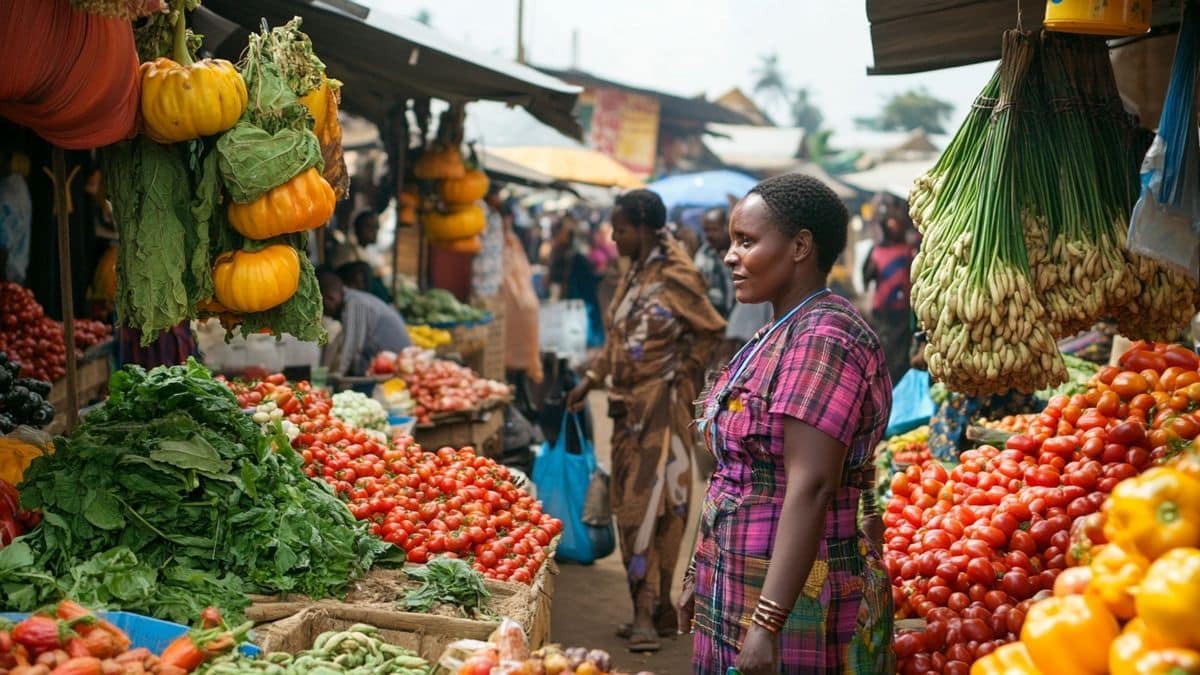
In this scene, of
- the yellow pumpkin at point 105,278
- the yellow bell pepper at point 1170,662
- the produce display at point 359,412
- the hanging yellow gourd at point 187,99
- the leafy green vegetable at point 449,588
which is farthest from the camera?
the yellow pumpkin at point 105,278

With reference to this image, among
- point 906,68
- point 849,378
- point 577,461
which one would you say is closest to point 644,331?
point 577,461

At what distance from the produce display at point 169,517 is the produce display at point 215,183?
1.21 feet

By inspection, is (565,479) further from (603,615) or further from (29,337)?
(29,337)

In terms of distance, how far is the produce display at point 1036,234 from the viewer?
3053mm

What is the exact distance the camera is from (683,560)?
317 inches

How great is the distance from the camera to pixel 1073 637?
1.90m

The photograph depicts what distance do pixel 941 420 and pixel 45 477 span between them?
4.35 meters

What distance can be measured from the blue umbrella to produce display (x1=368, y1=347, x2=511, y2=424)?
6.92 metres

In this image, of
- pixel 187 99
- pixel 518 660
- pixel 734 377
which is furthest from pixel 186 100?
pixel 518 660

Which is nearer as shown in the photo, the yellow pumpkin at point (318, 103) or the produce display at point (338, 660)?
the produce display at point (338, 660)

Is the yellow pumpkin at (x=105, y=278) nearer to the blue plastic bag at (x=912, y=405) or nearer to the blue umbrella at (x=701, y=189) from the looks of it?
the blue plastic bag at (x=912, y=405)

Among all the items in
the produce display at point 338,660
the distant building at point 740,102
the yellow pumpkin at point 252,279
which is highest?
the distant building at point 740,102

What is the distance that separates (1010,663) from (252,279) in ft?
7.92

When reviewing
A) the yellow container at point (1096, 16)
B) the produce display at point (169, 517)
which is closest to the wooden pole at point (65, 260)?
the produce display at point (169, 517)
